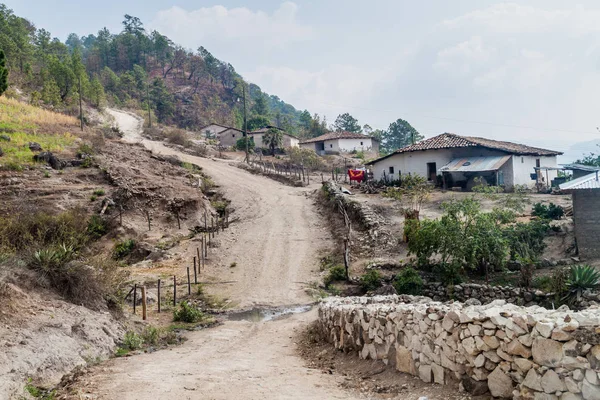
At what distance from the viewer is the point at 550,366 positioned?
4793mm

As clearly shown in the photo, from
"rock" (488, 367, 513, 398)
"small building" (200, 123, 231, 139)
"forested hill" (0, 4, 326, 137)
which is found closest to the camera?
"rock" (488, 367, 513, 398)

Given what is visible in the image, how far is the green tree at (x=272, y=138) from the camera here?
6106 cm

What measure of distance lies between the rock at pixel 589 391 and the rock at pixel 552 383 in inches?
8.1

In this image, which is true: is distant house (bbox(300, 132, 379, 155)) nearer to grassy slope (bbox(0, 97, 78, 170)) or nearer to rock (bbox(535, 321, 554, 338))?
grassy slope (bbox(0, 97, 78, 170))

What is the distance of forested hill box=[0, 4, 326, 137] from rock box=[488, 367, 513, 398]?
5674cm

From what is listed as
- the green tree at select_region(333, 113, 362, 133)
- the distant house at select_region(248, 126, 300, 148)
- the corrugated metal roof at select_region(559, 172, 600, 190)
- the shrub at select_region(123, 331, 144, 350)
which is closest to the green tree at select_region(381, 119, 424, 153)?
the green tree at select_region(333, 113, 362, 133)

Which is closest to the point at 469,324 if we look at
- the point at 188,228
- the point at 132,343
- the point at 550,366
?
the point at 550,366

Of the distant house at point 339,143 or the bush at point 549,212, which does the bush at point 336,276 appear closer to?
Result: the bush at point 549,212

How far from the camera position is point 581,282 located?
14.2 metres

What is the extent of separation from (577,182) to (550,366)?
16.6m

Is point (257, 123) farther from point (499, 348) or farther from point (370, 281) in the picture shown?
point (499, 348)

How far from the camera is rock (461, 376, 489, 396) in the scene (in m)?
5.56

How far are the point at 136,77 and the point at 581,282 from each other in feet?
312

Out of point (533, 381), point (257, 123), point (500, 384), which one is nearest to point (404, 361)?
point (500, 384)
